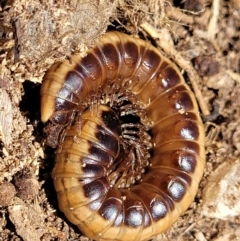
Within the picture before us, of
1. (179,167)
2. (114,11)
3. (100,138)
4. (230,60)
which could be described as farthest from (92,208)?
(230,60)

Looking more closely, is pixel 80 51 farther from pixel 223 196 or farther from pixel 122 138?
pixel 223 196

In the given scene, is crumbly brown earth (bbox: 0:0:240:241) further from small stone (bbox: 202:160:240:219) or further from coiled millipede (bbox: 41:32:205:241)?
coiled millipede (bbox: 41:32:205:241)

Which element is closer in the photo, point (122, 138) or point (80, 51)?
point (80, 51)

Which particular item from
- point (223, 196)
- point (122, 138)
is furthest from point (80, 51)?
point (223, 196)

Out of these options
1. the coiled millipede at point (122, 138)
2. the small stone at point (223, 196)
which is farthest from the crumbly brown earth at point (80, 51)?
the coiled millipede at point (122, 138)

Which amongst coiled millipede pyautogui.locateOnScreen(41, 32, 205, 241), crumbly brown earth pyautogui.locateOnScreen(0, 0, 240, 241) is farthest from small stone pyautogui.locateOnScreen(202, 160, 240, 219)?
coiled millipede pyautogui.locateOnScreen(41, 32, 205, 241)

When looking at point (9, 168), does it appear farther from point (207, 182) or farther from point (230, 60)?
point (230, 60)
